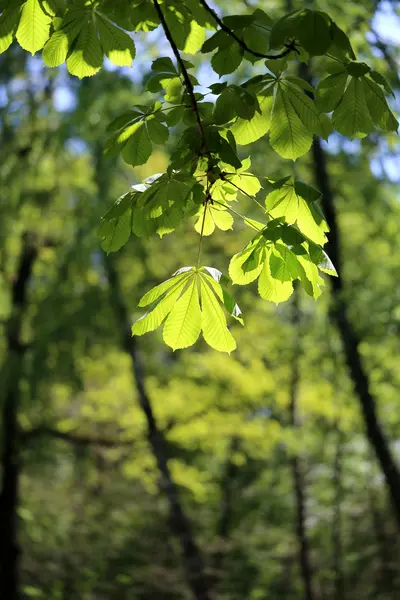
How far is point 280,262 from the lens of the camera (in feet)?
4.09

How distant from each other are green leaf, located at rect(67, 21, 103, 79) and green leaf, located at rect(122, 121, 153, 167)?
16 cm

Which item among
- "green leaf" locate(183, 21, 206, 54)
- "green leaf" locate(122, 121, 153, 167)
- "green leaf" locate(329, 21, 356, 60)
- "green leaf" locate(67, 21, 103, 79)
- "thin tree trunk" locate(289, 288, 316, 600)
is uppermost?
"green leaf" locate(183, 21, 206, 54)

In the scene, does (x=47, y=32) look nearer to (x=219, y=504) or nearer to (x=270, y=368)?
(x=270, y=368)

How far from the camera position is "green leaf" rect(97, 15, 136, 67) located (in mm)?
1368

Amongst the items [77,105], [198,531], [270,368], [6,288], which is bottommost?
[198,531]

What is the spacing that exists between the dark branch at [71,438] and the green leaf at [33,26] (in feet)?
20.9

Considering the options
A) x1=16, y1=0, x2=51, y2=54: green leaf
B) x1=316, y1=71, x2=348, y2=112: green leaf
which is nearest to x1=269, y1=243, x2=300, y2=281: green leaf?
x1=316, y1=71, x2=348, y2=112: green leaf

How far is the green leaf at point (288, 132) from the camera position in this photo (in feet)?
4.25

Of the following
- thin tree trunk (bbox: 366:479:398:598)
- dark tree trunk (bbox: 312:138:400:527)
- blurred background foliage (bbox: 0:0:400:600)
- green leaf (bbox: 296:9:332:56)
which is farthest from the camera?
thin tree trunk (bbox: 366:479:398:598)

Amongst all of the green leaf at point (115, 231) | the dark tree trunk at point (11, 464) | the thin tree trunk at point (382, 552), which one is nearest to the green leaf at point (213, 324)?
the green leaf at point (115, 231)

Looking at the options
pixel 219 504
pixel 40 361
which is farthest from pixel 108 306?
pixel 219 504

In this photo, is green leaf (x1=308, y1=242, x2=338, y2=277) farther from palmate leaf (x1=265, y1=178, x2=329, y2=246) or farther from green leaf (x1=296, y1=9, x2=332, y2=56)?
green leaf (x1=296, y1=9, x2=332, y2=56)

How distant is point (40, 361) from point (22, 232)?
6.71 feet

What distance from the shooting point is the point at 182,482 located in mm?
7191
